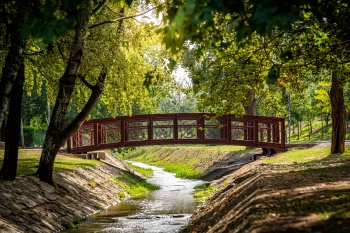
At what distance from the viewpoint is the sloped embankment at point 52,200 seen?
41.1ft

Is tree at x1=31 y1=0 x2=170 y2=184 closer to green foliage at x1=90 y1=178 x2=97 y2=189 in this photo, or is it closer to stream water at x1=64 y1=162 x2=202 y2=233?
stream water at x1=64 y1=162 x2=202 y2=233

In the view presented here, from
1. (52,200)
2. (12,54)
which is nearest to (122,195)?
(52,200)

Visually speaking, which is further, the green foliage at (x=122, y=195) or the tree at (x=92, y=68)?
the green foliage at (x=122, y=195)

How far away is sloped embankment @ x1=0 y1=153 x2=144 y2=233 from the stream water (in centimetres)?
53

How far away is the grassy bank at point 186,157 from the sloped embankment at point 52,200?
546 inches

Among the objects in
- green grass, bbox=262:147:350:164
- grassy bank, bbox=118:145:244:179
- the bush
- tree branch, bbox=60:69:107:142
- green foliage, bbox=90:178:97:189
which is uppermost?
tree branch, bbox=60:69:107:142

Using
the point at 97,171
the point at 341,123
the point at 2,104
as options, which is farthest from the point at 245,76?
the point at 97,171

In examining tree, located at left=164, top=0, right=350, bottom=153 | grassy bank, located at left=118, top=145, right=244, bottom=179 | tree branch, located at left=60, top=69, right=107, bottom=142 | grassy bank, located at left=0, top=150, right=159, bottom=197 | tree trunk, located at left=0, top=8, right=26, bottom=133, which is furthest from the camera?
grassy bank, located at left=118, top=145, right=244, bottom=179

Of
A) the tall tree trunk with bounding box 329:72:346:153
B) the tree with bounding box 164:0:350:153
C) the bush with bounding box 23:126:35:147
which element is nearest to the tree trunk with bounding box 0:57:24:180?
the tree with bounding box 164:0:350:153

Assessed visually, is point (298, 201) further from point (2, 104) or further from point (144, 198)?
point (144, 198)

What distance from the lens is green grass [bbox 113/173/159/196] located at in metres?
24.8

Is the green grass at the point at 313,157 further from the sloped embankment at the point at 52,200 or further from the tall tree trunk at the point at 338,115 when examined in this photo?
the sloped embankment at the point at 52,200

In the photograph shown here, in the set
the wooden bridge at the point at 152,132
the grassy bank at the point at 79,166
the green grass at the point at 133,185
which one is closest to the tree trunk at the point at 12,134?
the grassy bank at the point at 79,166

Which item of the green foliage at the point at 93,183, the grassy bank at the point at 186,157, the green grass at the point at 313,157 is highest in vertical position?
the green grass at the point at 313,157
